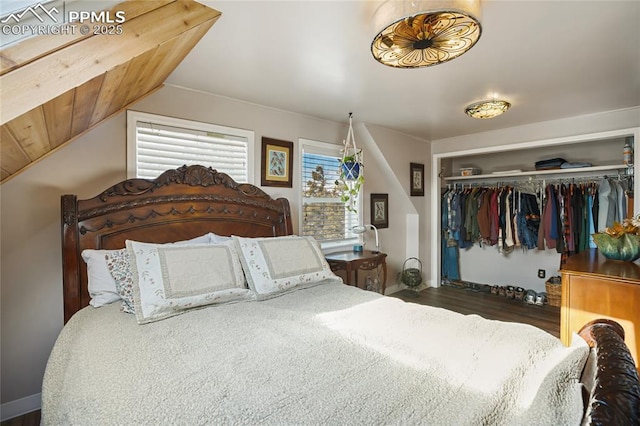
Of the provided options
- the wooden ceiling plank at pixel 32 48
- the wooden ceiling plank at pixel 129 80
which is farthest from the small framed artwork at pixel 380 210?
the wooden ceiling plank at pixel 32 48

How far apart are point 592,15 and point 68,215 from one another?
3181mm

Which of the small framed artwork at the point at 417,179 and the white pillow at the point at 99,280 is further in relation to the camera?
the small framed artwork at the point at 417,179

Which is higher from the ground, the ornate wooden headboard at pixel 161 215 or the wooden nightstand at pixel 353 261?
the ornate wooden headboard at pixel 161 215

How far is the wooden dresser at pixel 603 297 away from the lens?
1.82 m

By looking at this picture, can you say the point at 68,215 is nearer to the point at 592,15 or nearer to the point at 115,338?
the point at 115,338

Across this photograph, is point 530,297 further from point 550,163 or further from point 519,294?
point 550,163

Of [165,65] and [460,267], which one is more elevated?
[165,65]

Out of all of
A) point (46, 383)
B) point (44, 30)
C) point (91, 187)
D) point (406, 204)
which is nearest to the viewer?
point (44, 30)

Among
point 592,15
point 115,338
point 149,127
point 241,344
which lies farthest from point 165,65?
point 592,15

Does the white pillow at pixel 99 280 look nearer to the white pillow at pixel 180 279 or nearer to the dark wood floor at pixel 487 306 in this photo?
the white pillow at pixel 180 279

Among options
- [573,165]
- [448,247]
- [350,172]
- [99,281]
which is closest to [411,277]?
[448,247]

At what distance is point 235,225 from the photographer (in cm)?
262

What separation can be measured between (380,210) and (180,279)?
3.03m

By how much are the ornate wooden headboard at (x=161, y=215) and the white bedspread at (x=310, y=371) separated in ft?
1.61
